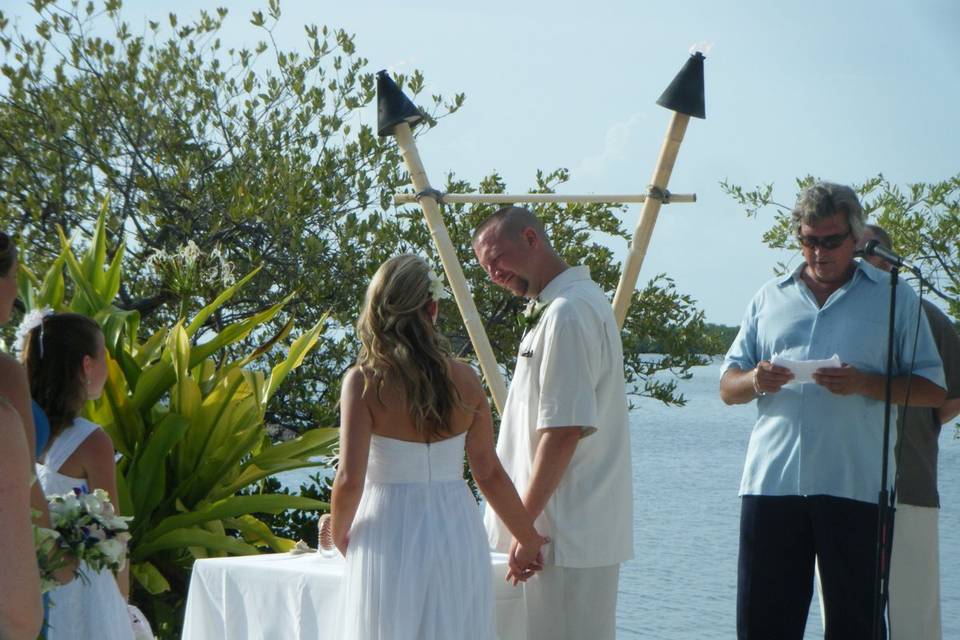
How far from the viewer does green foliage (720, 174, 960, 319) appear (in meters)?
8.10

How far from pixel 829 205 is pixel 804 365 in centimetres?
46

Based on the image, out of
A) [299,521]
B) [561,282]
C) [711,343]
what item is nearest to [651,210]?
[561,282]

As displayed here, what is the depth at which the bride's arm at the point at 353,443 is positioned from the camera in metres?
3.29

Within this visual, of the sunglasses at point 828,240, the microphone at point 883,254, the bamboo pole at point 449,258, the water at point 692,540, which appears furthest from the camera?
the water at point 692,540

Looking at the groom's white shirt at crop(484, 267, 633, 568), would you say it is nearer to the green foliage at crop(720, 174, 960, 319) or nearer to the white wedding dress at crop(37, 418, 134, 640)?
the white wedding dress at crop(37, 418, 134, 640)

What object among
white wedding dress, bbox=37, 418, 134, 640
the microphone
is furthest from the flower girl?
the microphone

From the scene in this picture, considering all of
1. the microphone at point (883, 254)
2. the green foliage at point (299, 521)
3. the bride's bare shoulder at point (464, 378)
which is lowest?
the green foliage at point (299, 521)

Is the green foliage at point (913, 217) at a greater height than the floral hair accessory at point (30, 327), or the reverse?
the green foliage at point (913, 217)

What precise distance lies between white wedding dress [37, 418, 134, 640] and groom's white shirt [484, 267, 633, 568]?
3.89ft

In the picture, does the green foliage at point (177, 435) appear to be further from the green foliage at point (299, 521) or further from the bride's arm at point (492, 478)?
the bride's arm at point (492, 478)

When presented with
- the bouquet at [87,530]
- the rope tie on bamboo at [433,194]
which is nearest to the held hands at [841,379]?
the rope tie on bamboo at [433,194]

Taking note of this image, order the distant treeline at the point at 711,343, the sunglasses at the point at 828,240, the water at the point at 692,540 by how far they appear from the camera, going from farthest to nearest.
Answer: the water at the point at 692,540, the distant treeline at the point at 711,343, the sunglasses at the point at 828,240

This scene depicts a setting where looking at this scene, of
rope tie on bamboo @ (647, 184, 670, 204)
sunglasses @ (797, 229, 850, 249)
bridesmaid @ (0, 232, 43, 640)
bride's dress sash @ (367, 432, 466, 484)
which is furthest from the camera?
rope tie on bamboo @ (647, 184, 670, 204)

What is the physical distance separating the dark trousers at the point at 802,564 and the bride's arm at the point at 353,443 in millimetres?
1155
